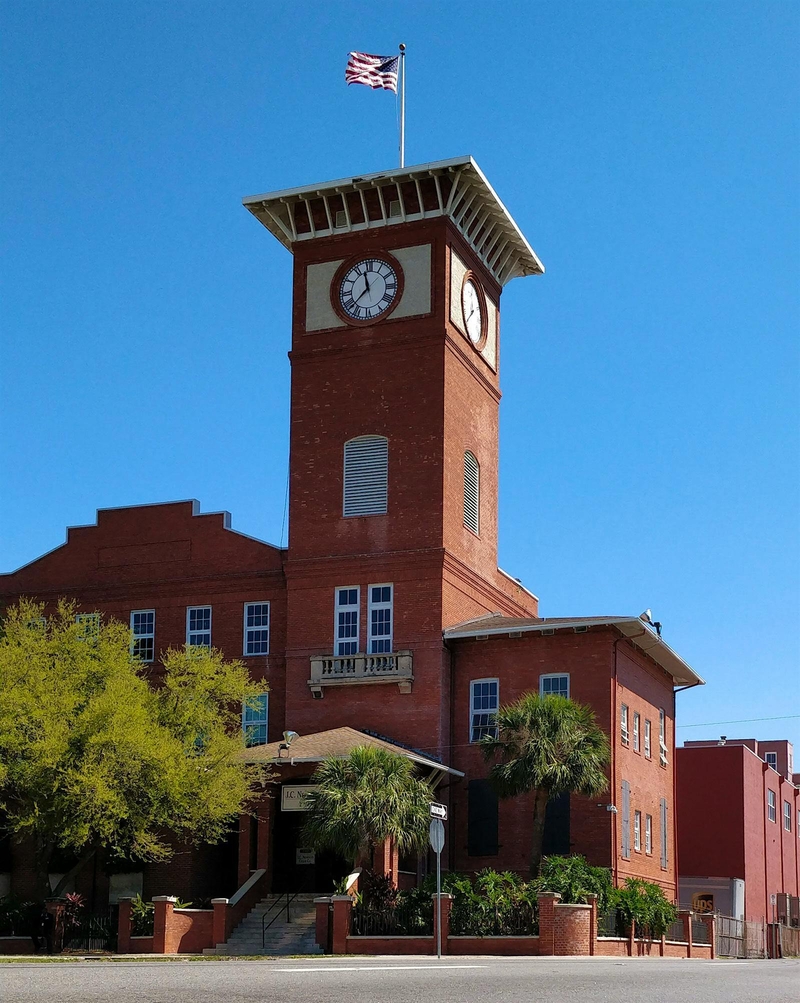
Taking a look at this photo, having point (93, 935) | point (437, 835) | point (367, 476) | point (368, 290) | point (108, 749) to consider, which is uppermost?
point (368, 290)

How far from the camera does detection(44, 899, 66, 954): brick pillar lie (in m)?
34.5

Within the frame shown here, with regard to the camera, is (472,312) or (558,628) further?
(472,312)

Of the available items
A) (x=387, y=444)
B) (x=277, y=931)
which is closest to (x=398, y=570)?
(x=387, y=444)

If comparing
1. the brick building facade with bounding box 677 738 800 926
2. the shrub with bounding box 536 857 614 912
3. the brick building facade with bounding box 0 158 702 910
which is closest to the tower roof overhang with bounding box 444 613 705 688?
the brick building facade with bounding box 0 158 702 910

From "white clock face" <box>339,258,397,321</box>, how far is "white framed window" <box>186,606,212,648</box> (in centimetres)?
1109

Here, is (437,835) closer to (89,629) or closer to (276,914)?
(276,914)

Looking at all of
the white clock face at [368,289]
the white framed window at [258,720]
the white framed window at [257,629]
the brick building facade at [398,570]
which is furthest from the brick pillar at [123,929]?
the white clock face at [368,289]

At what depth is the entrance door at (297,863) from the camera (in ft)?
131

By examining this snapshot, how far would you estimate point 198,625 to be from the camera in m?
46.7

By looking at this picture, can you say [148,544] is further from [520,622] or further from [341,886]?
[341,886]

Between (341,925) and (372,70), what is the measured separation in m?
27.0

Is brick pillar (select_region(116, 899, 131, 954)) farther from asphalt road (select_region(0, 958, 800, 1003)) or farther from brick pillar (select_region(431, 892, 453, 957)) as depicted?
asphalt road (select_region(0, 958, 800, 1003))

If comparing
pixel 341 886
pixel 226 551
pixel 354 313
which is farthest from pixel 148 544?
pixel 341 886

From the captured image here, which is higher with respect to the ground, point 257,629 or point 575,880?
point 257,629
